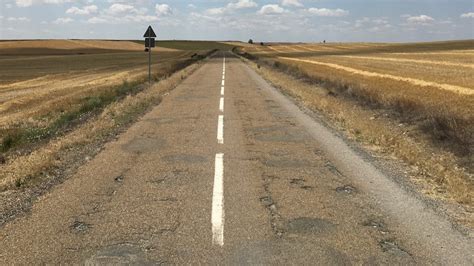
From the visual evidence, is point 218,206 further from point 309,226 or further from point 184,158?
point 184,158

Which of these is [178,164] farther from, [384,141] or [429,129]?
[429,129]

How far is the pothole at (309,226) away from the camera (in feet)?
17.5

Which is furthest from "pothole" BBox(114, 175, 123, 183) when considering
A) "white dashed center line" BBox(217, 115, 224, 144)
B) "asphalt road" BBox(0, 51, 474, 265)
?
"white dashed center line" BBox(217, 115, 224, 144)

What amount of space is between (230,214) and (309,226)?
3.25 feet

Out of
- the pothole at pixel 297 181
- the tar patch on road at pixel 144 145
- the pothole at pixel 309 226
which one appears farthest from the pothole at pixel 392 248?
the tar patch on road at pixel 144 145

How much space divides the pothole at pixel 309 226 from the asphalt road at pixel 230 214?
0.01 m

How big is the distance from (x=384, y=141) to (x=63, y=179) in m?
6.72

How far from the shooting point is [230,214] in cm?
582

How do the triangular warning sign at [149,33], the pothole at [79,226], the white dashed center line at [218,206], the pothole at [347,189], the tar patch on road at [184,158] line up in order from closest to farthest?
the white dashed center line at [218,206]
the pothole at [79,226]
the pothole at [347,189]
the tar patch on road at [184,158]
the triangular warning sign at [149,33]

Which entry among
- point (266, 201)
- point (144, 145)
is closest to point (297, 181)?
point (266, 201)

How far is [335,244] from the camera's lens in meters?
4.97

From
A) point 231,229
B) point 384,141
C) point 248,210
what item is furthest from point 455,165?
point 231,229

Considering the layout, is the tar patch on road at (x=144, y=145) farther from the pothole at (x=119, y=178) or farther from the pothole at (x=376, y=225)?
the pothole at (x=376, y=225)

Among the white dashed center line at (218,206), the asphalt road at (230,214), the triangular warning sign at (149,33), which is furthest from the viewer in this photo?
the triangular warning sign at (149,33)
